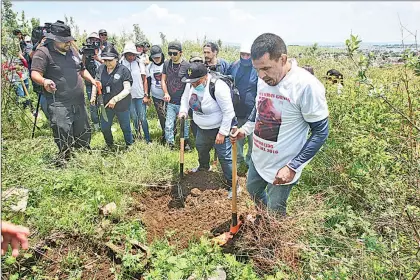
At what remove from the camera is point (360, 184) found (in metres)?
2.99

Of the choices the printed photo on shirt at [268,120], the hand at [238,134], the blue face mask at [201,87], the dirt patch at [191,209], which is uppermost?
the blue face mask at [201,87]

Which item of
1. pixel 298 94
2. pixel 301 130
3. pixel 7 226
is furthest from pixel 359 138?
pixel 7 226

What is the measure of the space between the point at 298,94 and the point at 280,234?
1120 mm

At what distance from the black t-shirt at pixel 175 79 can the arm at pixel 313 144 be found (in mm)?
3104

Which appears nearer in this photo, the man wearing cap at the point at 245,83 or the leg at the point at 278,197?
the leg at the point at 278,197

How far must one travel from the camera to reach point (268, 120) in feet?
7.61

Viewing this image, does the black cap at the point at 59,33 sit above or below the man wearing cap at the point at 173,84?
above

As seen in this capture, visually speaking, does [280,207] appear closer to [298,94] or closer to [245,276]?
[245,276]

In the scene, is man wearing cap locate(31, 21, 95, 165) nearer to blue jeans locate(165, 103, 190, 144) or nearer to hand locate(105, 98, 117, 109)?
hand locate(105, 98, 117, 109)

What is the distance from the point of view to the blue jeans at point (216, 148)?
11.8 ft

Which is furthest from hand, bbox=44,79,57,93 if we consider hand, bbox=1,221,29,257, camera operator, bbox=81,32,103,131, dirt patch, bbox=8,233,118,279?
hand, bbox=1,221,29,257

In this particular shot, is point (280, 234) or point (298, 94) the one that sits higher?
point (298, 94)

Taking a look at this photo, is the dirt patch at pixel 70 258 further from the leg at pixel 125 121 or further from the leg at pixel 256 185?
the leg at pixel 125 121

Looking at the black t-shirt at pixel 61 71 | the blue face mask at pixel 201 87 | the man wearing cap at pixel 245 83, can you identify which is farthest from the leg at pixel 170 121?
the blue face mask at pixel 201 87
